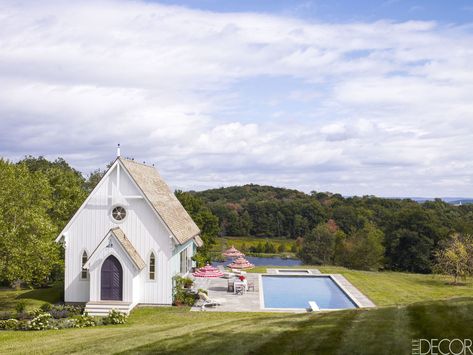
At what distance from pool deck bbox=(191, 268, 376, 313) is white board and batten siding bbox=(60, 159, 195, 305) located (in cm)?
278

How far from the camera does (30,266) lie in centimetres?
2519

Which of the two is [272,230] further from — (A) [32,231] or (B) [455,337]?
(B) [455,337]

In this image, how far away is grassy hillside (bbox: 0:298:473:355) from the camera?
13.0 meters

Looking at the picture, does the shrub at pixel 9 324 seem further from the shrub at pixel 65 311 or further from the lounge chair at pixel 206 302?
the lounge chair at pixel 206 302

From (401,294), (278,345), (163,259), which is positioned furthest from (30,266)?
(401,294)

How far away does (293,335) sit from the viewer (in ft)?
47.2

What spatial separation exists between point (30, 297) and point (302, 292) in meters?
16.5

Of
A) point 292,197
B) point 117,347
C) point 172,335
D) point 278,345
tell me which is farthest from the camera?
point 292,197

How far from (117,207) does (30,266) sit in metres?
5.26

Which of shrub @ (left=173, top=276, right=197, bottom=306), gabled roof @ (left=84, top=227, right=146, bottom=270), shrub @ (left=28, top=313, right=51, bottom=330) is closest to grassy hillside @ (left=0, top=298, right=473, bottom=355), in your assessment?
shrub @ (left=28, top=313, right=51, bottom=330)

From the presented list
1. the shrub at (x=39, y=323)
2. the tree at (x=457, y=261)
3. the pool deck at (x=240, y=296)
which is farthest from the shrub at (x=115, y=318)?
the tree at (x=457, y=261)

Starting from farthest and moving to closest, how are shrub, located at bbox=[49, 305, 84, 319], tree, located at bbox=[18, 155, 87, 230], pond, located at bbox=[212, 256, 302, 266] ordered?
pond, located at bbox=[212, 256, 302, 266]
tree, located at bbox=[18, 155, 87, 230]
shrub, located at bbox=[49, 305, 84, 319]

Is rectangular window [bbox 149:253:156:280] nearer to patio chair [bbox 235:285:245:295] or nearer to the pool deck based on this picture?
the pool deck

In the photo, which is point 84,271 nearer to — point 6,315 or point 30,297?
point 6,315
